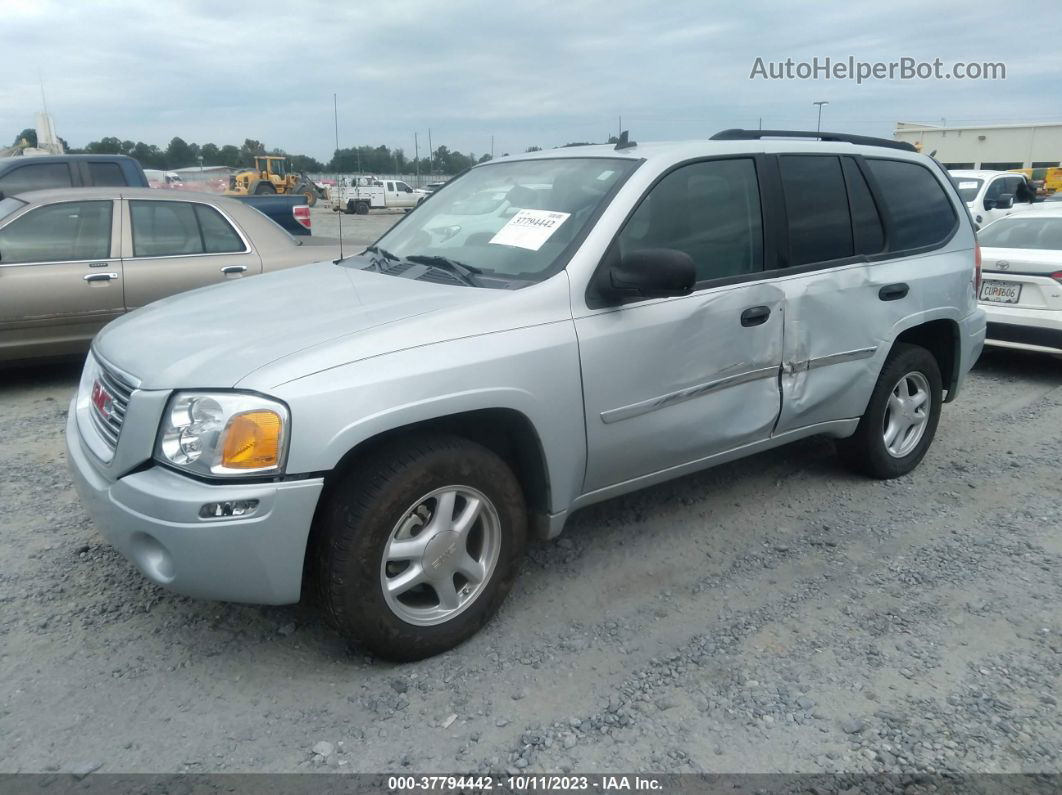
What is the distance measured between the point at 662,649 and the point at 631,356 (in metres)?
1.08

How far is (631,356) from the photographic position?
3.20 metres

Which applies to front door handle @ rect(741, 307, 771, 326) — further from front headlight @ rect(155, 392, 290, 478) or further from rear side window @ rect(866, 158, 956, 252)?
front headlight @ rect(155, 392, 290, 478)

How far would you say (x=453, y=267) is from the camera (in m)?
3.39

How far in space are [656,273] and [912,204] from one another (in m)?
2.29

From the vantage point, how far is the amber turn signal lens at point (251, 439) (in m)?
2.45

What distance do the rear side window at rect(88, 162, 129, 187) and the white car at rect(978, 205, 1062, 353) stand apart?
8.68 metres

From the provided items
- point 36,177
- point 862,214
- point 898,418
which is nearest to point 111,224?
point 36,177

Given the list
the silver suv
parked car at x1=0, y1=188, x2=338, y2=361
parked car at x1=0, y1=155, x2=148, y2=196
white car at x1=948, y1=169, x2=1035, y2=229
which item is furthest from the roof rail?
white car at x1=948, y1=169, x2=1035, y2=229

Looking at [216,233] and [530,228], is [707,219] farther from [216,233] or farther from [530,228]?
[216,233]

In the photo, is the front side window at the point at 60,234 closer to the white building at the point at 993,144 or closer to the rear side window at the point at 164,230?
the rear side window at the point at 164,230

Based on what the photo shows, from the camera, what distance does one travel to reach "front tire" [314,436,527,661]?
2.62 m

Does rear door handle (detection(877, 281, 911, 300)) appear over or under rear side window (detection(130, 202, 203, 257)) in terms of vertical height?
under

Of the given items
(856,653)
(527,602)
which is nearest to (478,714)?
(527,602)

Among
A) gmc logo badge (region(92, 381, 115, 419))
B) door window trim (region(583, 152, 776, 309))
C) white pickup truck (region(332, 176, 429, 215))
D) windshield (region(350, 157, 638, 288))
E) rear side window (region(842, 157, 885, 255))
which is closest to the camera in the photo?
gmc logo badge (region(92, 381, 115, 419))
